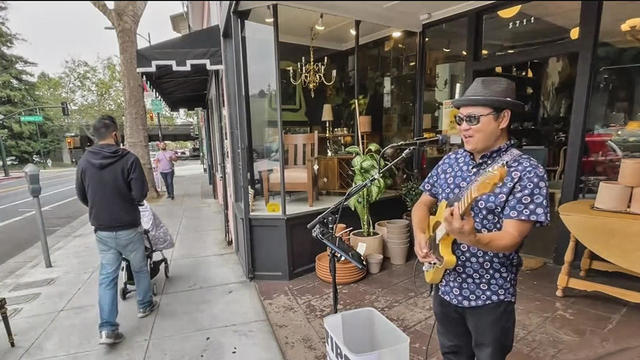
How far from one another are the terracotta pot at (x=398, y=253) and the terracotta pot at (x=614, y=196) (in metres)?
1.67

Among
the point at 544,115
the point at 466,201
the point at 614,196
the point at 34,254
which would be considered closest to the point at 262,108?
the point at 466,201

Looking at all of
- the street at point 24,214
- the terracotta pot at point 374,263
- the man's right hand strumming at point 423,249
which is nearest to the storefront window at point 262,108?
the terracotta pot at point 374,263

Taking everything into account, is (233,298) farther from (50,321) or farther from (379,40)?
(379,40)

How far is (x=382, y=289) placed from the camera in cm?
294

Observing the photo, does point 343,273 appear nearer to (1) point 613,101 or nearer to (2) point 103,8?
(2) point 103,8

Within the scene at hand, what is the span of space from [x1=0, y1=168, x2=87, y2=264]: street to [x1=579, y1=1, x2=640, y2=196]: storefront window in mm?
6541

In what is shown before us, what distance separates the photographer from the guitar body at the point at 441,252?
130 cm

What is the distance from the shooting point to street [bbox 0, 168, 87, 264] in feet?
16.7

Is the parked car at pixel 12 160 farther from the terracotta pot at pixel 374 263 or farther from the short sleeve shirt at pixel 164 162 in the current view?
the terracotta pot at pixel 374 263

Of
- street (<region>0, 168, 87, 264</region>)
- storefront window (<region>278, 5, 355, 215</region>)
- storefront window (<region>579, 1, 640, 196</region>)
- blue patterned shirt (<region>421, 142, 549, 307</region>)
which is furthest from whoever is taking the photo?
street (<region>0, 168, 87, 264</region>)

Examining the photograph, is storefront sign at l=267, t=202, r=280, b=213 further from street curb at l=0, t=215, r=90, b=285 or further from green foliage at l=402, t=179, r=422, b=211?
street curb at l=0, t=215, r=90, b=285

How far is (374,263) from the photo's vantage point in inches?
128

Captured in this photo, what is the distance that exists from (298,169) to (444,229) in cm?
263

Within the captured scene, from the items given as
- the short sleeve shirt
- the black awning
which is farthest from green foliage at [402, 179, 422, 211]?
the short sleeve shirt
